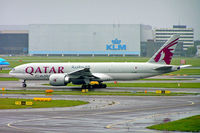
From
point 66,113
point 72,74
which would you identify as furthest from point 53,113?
point 72,74

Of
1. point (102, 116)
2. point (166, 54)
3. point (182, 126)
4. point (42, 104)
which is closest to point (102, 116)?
point (102, 116)

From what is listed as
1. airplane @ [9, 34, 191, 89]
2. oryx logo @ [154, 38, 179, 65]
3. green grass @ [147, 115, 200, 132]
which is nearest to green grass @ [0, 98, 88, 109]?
green grass @ [147, 115, 200, 132]

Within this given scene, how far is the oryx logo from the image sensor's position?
5812cm

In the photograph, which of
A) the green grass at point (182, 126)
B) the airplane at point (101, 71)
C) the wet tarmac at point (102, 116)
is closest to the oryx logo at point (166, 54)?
the airplane at point (101, 71)

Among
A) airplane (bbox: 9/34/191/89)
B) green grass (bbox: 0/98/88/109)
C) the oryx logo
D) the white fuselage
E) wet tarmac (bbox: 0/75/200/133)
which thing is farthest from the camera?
the oryx logo

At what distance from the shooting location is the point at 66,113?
109 ft

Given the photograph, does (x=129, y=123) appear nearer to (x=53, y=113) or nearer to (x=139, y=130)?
(x=139, y=130)

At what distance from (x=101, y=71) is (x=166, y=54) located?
9.62m

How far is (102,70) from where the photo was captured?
5897cm

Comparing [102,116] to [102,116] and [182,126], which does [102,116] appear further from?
[182,126]

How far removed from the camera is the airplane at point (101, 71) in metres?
56.6

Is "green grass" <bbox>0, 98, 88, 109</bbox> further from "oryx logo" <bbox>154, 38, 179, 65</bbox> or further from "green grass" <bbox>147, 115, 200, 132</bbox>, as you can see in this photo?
"oryx logo" <bbox>154, 38, 179, 65</bbox>

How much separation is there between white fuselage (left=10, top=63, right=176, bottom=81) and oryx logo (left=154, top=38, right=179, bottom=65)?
1.10 m

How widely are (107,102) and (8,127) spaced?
16.1m
